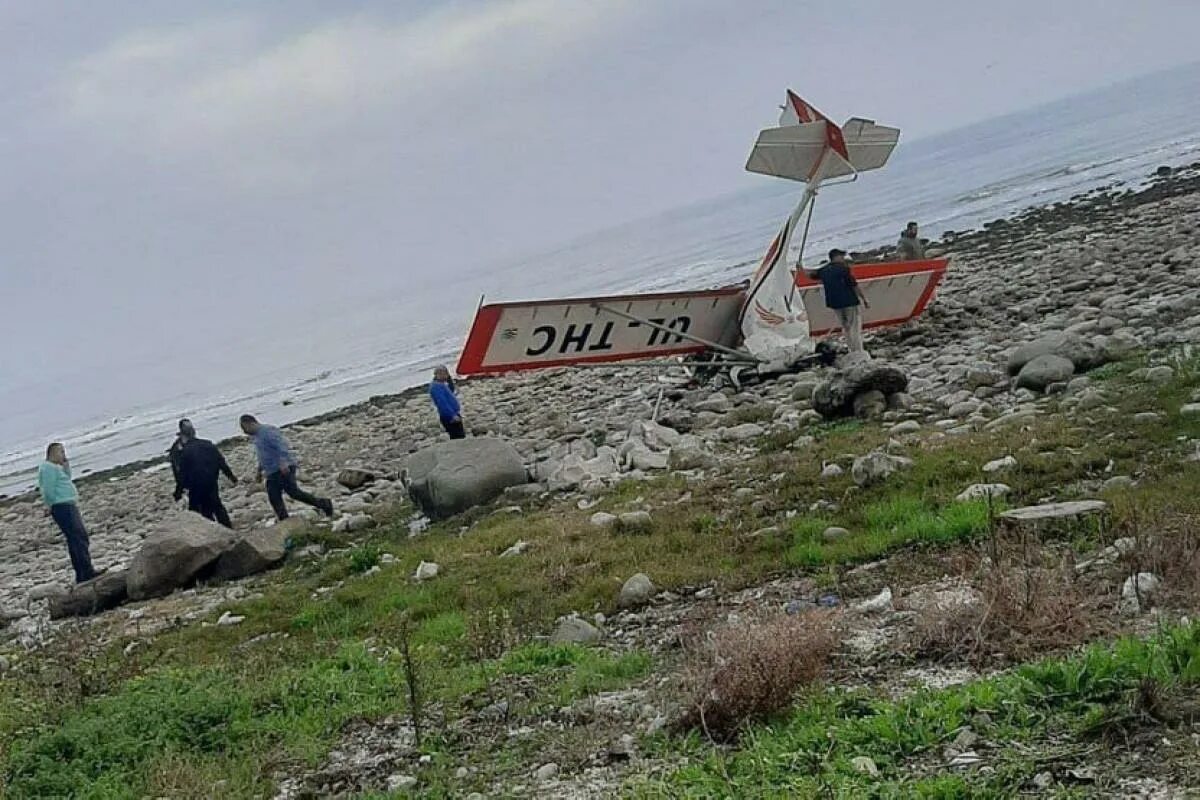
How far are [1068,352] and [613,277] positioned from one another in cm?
6348

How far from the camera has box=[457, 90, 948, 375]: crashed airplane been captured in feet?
60.5

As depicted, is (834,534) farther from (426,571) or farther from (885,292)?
(885,292)

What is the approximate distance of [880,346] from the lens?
67.5ft

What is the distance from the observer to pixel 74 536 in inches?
607

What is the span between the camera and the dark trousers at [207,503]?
1658 cm

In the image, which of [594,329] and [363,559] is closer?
[363,559]

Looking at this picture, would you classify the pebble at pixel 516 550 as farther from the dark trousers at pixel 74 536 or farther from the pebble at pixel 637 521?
the dark trousers at pixel 74 536

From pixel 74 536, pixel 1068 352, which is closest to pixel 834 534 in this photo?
pixel 1068 352

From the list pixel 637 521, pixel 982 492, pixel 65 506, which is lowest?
pixel 982 492

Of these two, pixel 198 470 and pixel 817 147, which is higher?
pixel 817 147

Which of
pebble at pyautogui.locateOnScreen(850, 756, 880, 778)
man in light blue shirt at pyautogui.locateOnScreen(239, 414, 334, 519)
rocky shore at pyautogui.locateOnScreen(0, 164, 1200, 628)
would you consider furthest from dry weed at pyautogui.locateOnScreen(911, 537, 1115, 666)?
man in light blue shirt at pyautogui.locateOnScreen(239, 414, 334, 519)

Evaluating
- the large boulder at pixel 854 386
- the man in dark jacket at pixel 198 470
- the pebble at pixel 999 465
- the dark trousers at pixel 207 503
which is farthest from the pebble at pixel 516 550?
the dark trousers at pixel 207 503

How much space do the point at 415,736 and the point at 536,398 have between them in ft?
70.1

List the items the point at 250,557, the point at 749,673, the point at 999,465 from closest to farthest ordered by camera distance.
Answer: the point at 749,673 → the point at 999,465 → the point at 250,557
